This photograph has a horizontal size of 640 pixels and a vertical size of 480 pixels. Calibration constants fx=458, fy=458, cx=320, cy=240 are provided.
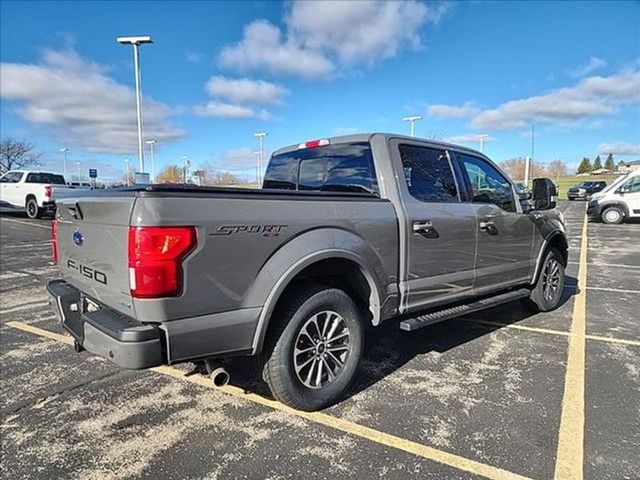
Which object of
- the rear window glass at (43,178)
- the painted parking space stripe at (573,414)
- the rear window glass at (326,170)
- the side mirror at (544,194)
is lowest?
the painted parking space stripe at (573,414)

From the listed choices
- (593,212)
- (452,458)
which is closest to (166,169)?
(593,212)

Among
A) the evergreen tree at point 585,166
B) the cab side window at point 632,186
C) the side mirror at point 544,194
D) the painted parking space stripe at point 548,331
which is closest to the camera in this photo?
the painted parking space stripe at point 548,331

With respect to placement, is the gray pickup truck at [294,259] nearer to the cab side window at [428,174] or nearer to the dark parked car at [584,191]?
the cab side window at [428,174]

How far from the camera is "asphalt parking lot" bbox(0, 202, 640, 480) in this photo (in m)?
2.62

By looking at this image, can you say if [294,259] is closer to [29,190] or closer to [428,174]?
[428,174]

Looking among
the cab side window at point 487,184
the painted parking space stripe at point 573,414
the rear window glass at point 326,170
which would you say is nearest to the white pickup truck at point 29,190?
the rear window glass at point 326,170

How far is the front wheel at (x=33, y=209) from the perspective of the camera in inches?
733

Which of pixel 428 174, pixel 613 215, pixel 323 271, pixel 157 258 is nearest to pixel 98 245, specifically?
pixel 157 258

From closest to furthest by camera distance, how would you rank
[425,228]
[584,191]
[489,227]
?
1. [425,228]
2. [489,227]
3. [584,191]

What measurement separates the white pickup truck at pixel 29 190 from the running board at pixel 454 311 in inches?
712

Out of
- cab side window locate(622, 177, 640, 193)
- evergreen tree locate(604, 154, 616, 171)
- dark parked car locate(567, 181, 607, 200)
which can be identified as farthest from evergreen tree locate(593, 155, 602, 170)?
cab side window locate(622, 177, 640, 193)

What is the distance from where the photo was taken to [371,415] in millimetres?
3195

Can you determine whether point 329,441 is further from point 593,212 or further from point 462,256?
point 593,212

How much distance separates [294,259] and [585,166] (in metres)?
123
